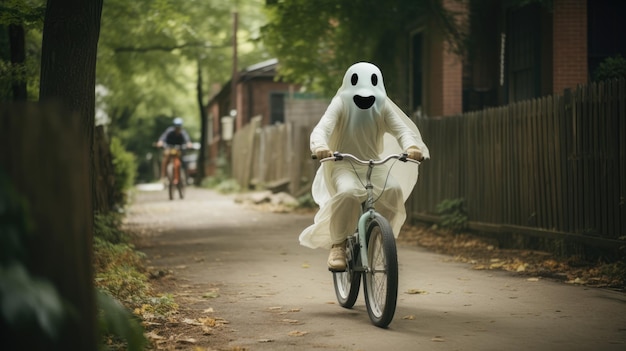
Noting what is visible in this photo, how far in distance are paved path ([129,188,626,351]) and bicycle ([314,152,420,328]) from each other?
15 centimetres

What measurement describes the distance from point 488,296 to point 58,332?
5610mm

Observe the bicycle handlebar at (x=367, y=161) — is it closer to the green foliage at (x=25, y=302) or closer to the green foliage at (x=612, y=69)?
the green foliage at (x=25, y=302)

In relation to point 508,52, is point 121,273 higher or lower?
lower

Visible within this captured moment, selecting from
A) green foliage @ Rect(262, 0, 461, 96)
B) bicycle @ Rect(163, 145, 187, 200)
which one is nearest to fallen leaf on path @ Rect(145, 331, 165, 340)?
green foliage @ Rect(262, 0, 461, 96)

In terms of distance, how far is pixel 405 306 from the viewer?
24.2 ft

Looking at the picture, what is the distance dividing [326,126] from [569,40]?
381 inches

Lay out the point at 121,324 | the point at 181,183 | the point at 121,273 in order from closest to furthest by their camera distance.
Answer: the point at 121,324 → the point at 121,273 → the point at 181,183

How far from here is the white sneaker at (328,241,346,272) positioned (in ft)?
23.1

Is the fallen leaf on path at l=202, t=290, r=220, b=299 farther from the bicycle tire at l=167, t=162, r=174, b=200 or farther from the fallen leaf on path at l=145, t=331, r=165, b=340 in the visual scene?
the bicycle tire at l=167, t=162, r=174, b=200

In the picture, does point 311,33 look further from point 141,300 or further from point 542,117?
point 141,300

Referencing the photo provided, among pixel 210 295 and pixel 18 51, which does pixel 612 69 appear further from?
pixel 18 51

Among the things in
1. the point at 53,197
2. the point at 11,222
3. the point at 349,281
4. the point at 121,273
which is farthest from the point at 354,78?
the point at 11,222

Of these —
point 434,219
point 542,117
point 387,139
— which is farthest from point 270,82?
point 387,139

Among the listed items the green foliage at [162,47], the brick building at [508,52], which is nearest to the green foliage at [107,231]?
the green foliage at [162,47]
